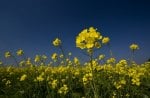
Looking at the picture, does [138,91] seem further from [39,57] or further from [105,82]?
[39,57]

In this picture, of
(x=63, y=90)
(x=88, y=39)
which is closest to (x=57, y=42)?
(x=63, y=90)

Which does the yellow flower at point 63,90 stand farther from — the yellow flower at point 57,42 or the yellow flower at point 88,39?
the yellow flower at point 88,39

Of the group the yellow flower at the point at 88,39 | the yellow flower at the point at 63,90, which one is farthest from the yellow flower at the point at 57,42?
the yellow flower at the point at 88,39

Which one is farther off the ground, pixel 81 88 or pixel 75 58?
pixel 75 58

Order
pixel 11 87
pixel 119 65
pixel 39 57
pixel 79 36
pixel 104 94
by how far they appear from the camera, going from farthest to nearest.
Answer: pixel 39 57, pixel 11 87, pixel 119 65, pixel 104 94, pixel 79 36

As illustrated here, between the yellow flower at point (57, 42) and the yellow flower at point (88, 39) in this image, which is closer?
the yellow flower at point (88, 39)

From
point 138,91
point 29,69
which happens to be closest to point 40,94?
point 138,91

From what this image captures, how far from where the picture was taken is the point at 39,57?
893 cm

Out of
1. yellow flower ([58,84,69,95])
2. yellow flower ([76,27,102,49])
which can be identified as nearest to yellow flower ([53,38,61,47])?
yellow flower ([58,84,69,95])

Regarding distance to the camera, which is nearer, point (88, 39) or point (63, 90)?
point (88, 39)

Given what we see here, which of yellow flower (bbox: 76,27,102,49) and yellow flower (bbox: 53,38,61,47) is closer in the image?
yellow flower (bbox: 76,27,102,49)

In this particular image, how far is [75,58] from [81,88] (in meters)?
1.87

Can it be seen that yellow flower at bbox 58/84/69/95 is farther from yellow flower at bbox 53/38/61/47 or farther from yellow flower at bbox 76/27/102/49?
yellow flower at bbox 76/27/102/49

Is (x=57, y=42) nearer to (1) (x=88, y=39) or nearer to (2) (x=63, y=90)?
(2) (x=63, y=90)
